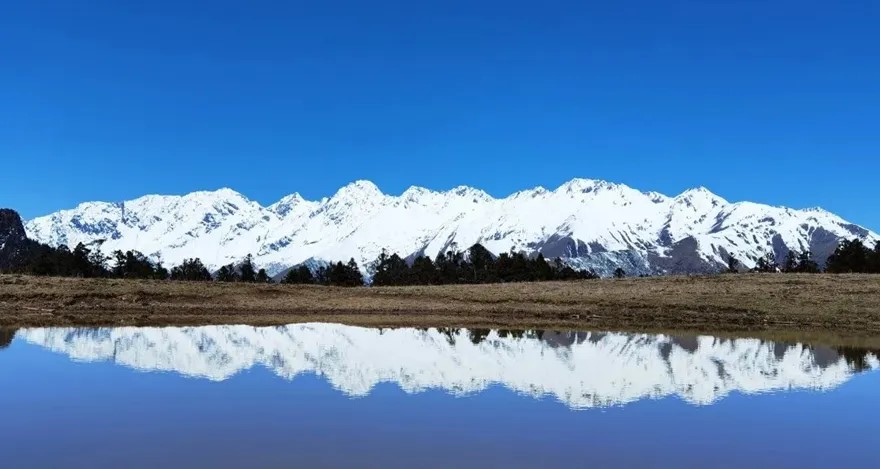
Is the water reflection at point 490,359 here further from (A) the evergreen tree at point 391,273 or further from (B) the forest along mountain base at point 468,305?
(A) the evergreen tree at point 391,273

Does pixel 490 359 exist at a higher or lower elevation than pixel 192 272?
lower

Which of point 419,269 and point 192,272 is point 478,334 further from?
point 192,272

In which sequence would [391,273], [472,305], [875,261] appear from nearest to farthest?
[472,305] → [875,261] → [391,273]

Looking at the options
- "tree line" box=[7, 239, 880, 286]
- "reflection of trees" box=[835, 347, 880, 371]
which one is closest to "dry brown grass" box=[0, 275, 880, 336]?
"reflection of trees" box=[835, 347, 880, 371]

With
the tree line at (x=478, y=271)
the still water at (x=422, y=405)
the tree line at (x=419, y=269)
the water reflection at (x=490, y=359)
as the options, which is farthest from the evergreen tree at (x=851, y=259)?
the still water at (x=422, y=405)

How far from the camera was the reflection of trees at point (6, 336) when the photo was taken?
92.1 feet

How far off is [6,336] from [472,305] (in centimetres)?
3211

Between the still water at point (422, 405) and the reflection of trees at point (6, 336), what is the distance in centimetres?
11

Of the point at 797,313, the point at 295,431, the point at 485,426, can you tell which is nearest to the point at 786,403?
the point at 485,426

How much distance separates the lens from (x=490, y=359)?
26828 millimetres

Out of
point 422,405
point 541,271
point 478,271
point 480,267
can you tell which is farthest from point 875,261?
Result: point 422,405

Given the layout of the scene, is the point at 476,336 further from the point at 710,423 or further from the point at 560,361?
the point at 710,423

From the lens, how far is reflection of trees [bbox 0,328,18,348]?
92.1 feet

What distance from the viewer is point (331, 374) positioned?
22.3 m
